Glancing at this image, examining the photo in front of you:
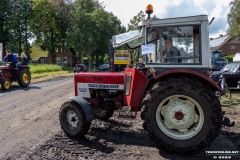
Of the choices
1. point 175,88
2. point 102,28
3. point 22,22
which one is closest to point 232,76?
point 175,88

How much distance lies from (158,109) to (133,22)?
10.4ft

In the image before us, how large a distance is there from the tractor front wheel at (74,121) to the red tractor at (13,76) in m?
9.01

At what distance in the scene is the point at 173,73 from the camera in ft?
16.4

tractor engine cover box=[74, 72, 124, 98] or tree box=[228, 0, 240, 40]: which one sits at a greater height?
tree box=[228, 0, 240, 40]

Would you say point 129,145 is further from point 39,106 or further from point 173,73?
point 39,106

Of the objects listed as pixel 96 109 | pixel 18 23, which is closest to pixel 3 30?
pixel 18 23

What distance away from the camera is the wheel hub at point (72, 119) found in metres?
5.73

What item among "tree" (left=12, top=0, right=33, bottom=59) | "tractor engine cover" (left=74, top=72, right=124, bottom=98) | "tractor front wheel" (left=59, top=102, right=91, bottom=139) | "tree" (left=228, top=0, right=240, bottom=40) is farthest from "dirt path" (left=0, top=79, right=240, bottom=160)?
"tree" (left=12, top=0, right=33, bottom=59)

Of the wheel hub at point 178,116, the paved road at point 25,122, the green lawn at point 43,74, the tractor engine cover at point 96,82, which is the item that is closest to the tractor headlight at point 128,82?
the tractor engine cover at point 96,82

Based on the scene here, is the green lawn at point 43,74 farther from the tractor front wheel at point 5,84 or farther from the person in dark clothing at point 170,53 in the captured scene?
the person in dark clothing at point 170,53

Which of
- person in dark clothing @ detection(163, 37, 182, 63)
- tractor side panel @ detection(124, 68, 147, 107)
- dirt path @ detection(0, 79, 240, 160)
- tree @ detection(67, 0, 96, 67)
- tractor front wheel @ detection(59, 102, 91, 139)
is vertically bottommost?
dirt path @ detection(0, 79, 240, 160)

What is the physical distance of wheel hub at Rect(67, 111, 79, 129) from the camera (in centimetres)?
573

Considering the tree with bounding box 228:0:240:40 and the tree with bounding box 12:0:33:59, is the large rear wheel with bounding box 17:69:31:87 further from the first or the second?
the tree with bounding box 12:0:33:59

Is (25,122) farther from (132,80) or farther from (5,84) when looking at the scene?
(5,84)
